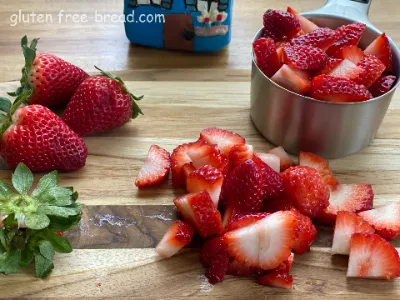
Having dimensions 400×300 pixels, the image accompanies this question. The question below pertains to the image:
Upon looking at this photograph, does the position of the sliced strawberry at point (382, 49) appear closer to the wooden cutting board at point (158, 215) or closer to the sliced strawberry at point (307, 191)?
the wooden cutting board at point (158, 215)

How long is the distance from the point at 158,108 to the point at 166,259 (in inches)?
15.9

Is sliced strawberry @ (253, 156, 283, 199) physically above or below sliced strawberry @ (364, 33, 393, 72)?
below

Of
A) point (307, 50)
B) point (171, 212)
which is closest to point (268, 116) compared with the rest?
point (307, 50)

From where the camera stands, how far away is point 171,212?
0.97 meters

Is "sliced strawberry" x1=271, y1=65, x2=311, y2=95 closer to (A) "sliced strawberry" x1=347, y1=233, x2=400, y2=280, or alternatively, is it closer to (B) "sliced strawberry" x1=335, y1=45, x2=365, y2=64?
(B) "sliced strawberry" x1=335, y1=45, x2=365, y2=64

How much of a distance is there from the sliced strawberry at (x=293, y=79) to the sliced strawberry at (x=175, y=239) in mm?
328

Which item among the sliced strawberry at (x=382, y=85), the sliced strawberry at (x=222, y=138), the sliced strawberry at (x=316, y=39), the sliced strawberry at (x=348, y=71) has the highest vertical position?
the sliced strawberry at (x=316, y=39)

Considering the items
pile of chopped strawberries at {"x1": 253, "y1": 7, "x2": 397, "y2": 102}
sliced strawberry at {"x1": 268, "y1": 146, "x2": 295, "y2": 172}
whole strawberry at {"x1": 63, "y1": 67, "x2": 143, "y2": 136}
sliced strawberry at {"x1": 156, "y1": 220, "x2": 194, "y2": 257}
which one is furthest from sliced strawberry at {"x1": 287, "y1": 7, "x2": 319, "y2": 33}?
sliced strawberry at {"x1": 156, "y1": 220, "x2": 194, "y2": 257}

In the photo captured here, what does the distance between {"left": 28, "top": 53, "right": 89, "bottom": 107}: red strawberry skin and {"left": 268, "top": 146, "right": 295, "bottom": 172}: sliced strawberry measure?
1.40 ft

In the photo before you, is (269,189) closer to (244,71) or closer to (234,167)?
(234,167)

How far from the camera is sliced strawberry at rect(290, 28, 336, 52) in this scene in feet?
3.50

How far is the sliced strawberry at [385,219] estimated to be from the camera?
3.01ft

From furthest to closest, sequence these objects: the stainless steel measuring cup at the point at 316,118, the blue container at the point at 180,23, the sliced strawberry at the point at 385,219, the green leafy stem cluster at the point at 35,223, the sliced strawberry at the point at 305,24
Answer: the blue container at the point at 180,23, the sliced strawberry at the point at 305,24, the stainless steel measuring cup at the point at 316,118, the sliced strawberry at the point at 385,219, the green leafy stem cluster at the point at 35,223

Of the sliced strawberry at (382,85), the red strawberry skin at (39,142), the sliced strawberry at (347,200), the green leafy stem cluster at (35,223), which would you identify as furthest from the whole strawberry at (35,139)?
the sliced strawberry at (382,85)
